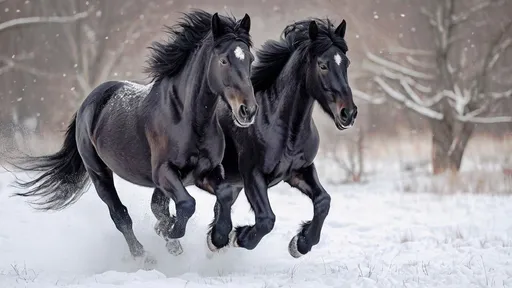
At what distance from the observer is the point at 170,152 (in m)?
5.91

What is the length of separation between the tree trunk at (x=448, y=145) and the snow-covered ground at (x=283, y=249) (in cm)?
371

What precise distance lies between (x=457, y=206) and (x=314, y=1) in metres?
8.32

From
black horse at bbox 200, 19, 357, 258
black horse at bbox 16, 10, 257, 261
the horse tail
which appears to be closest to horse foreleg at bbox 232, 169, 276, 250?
black horse at bbox 200, 19, 357, 258

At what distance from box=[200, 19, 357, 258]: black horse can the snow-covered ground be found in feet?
1.24

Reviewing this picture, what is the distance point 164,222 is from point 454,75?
1050cm

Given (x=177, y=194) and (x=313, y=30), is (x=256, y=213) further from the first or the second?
(x=313, y=30)

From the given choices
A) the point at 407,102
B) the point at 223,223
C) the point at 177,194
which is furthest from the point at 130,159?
the point at 407,102

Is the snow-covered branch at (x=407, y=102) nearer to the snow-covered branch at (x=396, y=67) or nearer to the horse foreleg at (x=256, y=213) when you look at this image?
the snow-covered branch at (x=396, y=67)

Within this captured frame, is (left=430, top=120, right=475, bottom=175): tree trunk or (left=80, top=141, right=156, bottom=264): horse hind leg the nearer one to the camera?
(left=80, top=141, right=156, bottom=264): horse hind leg

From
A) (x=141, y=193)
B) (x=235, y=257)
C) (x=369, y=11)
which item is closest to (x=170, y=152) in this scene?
(x=235, y=257)

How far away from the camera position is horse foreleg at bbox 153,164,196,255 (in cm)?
577

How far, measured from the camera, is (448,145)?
15891 mm

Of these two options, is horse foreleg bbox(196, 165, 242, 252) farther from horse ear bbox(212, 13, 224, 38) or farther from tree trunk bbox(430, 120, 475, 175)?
tree trunk bbox(430, 120, 475, 175)

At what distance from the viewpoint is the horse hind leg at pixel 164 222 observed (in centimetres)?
663
